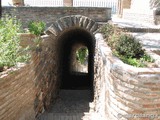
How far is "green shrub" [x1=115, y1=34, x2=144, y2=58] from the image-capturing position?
5.75 m

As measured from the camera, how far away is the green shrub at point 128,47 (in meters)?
5.75

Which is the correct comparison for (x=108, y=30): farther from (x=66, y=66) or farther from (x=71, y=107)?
(x=66, y=66)

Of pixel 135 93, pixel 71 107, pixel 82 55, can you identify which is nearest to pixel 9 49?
pixel 135 93

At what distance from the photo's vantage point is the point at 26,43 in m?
7.42

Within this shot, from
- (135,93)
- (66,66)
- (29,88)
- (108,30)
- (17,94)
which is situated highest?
(108,30)

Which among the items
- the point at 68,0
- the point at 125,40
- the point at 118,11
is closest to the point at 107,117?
the point at 125,40

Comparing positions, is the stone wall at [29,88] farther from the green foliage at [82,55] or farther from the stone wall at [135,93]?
the green foliage at [82,55]

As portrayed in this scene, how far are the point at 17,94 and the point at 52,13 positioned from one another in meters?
7.11

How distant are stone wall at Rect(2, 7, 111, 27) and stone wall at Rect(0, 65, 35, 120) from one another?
6005 millimetres

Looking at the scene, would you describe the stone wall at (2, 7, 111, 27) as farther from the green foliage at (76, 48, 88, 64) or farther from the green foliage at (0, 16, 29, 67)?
the green foliage at (76, 48, 88, 64)

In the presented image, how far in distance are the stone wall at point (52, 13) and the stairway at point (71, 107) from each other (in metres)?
3.13

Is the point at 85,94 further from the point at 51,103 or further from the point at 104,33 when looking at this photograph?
the point at 104,33

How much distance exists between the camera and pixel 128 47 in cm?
579

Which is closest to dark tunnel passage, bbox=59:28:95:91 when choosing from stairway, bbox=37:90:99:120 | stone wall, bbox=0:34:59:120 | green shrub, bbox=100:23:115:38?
stairway, bbox=37:90:99:120
